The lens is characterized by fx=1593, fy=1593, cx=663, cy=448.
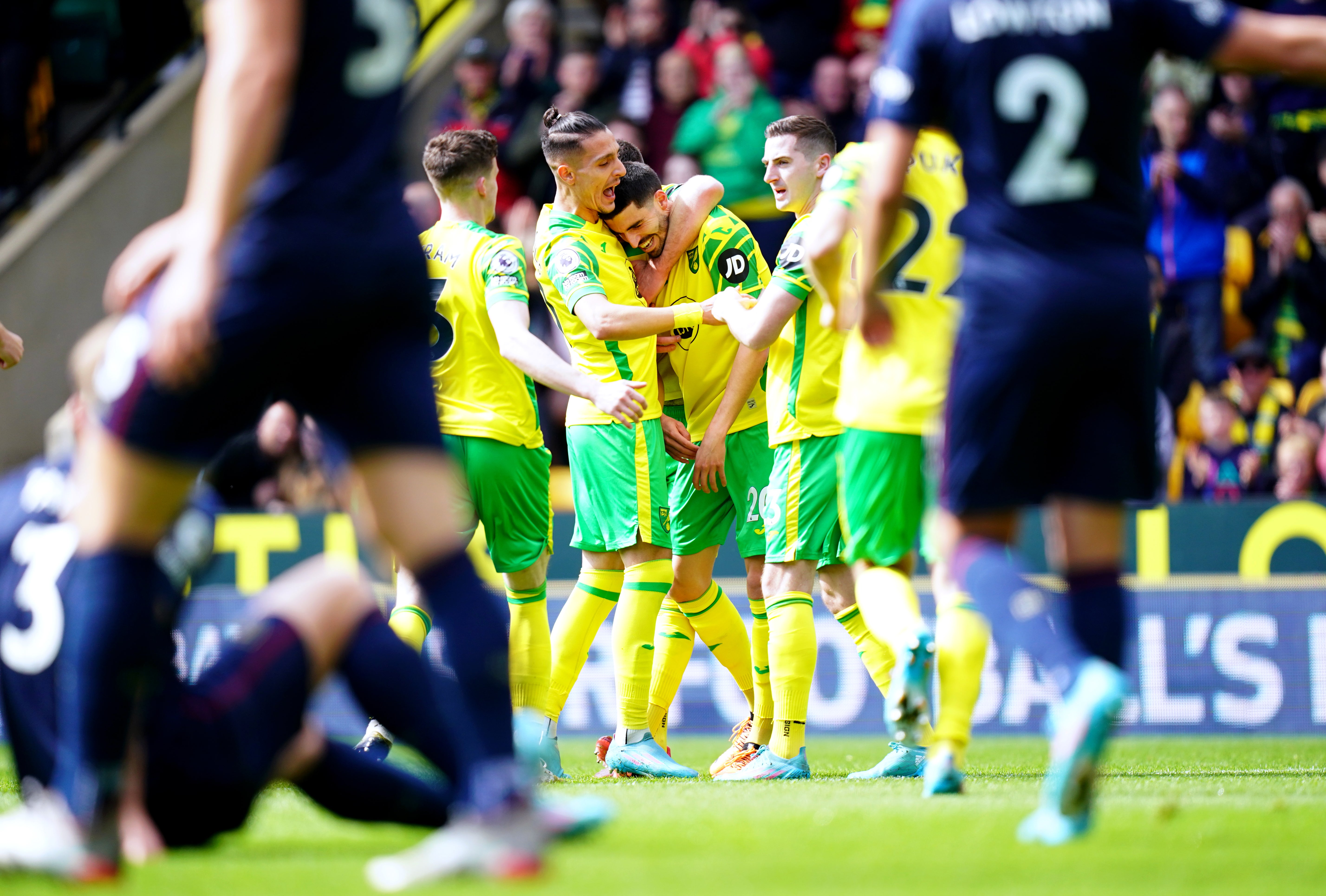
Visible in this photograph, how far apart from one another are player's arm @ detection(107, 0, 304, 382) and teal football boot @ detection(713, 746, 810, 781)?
342 cm

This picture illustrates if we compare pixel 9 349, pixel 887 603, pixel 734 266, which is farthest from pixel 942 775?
pixel 9 349

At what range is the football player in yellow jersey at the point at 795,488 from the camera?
5871 millimetres

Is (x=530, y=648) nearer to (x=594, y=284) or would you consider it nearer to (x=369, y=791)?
(x=594, y=284)

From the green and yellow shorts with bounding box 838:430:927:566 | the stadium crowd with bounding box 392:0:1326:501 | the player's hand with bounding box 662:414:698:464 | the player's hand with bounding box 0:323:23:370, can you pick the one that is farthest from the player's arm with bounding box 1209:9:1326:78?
the stadium crowd with bounding box 392:0:1326:501

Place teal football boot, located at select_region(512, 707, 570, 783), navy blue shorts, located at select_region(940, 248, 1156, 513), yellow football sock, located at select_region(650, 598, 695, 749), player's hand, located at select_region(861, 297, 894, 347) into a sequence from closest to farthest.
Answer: navy blue shorts, located at select_region(940, 248, 1156, 513)
player's hand, located at select_region(861, 297, 894, 347)
teal football boot, located at select_region(512, 707, 570, 783)
yellow football sock, located at select_region(650, 598, 695, 749)

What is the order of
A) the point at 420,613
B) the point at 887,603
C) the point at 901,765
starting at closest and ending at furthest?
the point at 887,603 → the point at 901,765 → the point at 420,613

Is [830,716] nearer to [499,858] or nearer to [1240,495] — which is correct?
[1240,495]

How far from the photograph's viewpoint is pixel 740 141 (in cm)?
1102

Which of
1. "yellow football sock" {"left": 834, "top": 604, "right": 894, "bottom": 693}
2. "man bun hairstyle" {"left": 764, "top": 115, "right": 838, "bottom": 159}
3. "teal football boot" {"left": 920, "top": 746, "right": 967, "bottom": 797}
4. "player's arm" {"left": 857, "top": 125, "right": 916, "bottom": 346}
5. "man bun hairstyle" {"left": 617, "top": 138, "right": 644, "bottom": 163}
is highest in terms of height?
"player's arm" {"left": 857, "top": 125, "right": 916, "bottom": 346}

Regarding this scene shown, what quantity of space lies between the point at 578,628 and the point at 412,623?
0.64 metres

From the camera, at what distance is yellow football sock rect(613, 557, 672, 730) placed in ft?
20.1

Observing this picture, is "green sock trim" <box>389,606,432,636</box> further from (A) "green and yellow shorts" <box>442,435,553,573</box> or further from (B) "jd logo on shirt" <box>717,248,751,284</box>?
(B) "jd logo on shirt" <box>717,248,751,284</box>

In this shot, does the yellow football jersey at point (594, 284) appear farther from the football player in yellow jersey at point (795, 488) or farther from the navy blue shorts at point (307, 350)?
the navy blue shorts at point (307, 350)

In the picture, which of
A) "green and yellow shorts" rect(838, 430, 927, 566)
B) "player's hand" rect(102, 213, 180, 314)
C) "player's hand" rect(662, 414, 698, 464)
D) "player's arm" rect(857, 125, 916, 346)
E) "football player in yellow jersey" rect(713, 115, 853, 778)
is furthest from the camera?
"player's hand" rect(662, 414, 698, 464)
